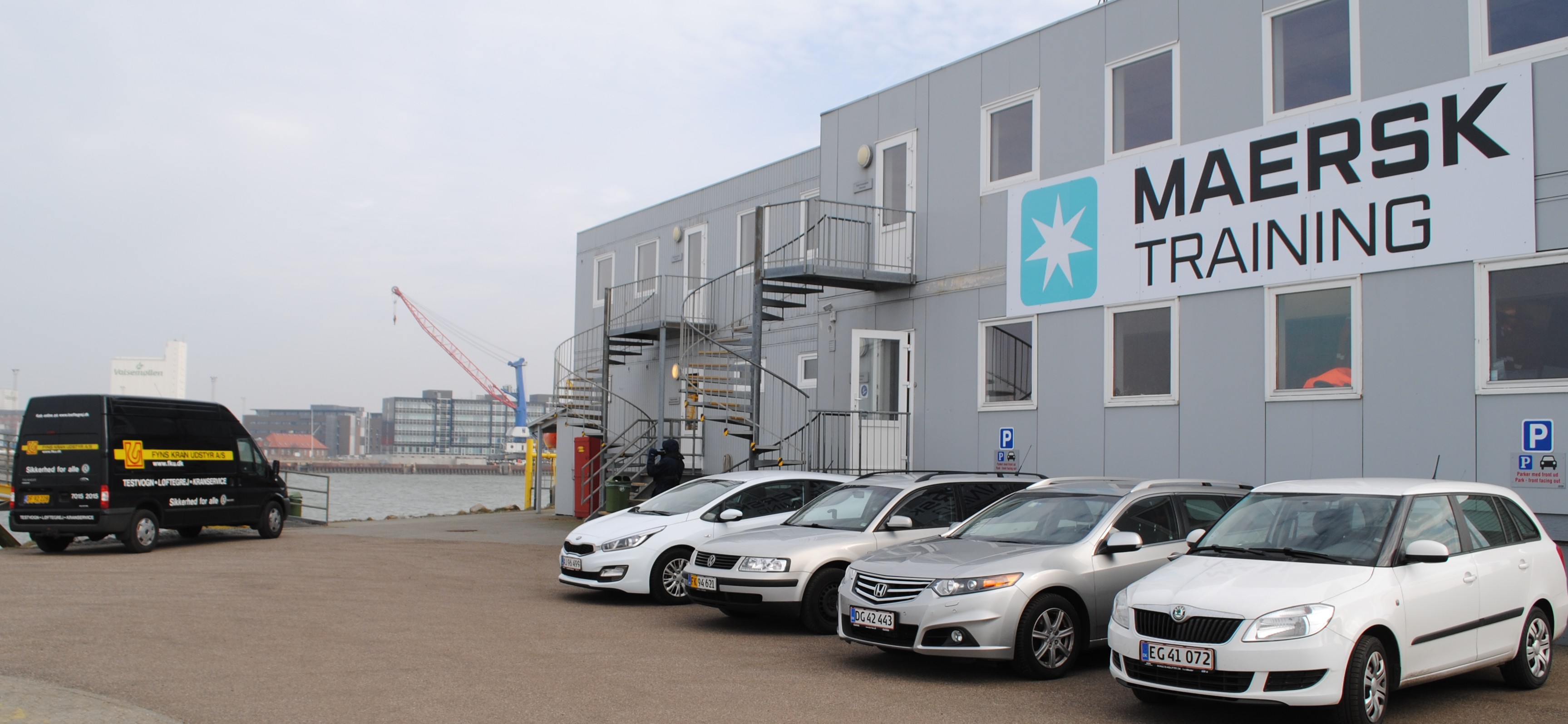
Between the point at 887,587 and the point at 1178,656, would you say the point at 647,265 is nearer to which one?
the point at 887,587

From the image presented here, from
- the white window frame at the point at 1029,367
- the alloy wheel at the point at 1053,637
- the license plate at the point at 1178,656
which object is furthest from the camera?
the white window frame at the point at 1029,367

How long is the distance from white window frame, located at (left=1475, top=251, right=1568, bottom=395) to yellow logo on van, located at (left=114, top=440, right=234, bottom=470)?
17118 millimetres

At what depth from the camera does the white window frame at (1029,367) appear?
14648mm

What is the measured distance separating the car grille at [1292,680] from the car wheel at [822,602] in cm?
426

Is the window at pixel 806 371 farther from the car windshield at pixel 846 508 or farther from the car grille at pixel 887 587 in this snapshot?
the car grille at pixel 887 587

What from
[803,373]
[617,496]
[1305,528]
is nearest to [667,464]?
[617,496]

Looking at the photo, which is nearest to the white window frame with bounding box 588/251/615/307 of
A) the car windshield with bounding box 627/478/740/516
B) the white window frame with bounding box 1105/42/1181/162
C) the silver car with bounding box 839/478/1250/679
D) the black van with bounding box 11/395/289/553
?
the black van with bounding box 11/395/289/553

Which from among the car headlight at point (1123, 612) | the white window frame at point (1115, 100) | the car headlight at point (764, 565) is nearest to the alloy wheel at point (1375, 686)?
the car headlight at point (1123, 612)

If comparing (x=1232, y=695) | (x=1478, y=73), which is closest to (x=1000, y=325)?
(x=1478, y=73)

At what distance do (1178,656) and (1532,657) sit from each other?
2.93 m

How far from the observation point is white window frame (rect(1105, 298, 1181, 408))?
12969 millimetres

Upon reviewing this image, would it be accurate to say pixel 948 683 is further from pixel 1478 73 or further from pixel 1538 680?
pixel 1478 73

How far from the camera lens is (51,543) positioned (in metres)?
17.9

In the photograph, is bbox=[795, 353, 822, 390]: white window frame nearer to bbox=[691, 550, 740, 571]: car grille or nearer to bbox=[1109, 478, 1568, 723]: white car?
bbox=[691, 550, 740, 571]: car grille
